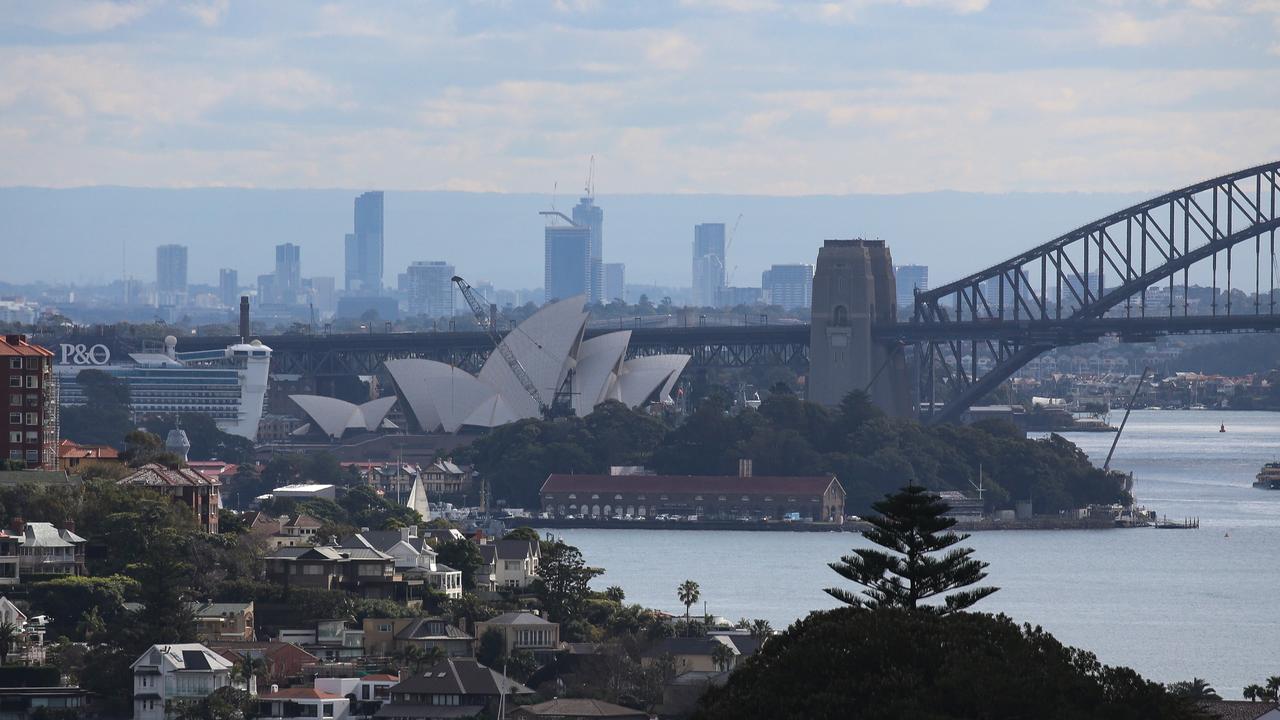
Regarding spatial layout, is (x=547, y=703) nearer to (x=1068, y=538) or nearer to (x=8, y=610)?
(x=8, y=610)

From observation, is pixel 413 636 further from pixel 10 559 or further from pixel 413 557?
pixel 10 559

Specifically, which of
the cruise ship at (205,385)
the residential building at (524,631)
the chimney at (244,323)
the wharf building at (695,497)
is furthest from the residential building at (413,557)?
the chimney at (244,323)

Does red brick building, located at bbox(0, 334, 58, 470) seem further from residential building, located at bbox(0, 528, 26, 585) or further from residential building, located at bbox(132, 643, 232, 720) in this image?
residential building, located at bbox(132, 643, 232, 720)

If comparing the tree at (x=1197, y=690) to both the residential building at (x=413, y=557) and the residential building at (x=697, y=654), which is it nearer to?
the residential building at (x=697, y=654)

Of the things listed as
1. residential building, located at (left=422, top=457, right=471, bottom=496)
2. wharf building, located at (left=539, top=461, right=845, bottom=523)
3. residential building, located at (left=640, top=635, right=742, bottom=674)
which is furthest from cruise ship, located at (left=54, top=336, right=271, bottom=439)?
residential building, located at (left=640, top=635, right=742, bottom=674)

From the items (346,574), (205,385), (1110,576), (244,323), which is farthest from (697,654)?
(244,323)
